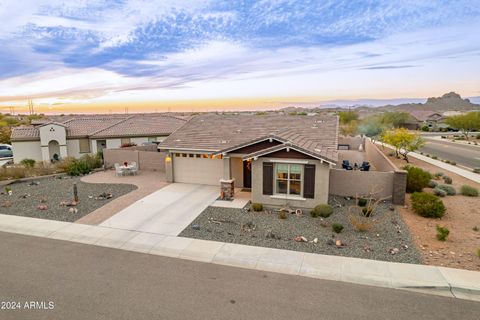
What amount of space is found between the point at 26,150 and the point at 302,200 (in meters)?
31.0

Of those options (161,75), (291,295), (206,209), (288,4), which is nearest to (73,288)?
(291,295)

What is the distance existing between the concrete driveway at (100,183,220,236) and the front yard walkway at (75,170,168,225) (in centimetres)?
49

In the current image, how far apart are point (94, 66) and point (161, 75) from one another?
363 inches

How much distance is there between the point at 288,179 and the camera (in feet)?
50.5

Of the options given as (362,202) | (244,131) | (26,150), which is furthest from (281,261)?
(26,150)

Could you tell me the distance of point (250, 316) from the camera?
7434 millimetres

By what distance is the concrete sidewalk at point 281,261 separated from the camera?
28.7 feet

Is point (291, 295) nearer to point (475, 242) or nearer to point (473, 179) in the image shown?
point (475, 242)

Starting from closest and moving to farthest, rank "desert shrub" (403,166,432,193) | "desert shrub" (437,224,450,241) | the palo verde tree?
"desert shrub" (437,224,450,241)
"desert shrub" (403,166,432,193)
the palo verde tree

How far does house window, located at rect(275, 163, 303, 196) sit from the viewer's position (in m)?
15.2

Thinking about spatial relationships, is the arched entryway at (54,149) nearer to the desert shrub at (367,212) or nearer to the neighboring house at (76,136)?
the neighboring house at (76,136)

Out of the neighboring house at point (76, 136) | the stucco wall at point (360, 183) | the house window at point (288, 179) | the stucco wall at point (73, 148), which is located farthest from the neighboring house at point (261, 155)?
the stucco wall at point (73, 148)

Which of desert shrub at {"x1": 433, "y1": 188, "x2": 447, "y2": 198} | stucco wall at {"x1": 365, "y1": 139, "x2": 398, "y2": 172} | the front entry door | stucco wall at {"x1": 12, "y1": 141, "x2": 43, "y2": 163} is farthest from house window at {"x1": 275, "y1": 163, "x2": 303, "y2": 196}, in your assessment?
stucco wall at {"x1": 12, "y1": 141, "x2": 43, "y2": 163}

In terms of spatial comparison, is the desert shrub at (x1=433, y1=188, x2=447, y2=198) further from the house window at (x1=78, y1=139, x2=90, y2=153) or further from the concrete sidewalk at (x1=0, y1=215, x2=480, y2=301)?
the house window at (x1=78, y1=139, x2=90, y2=153)
